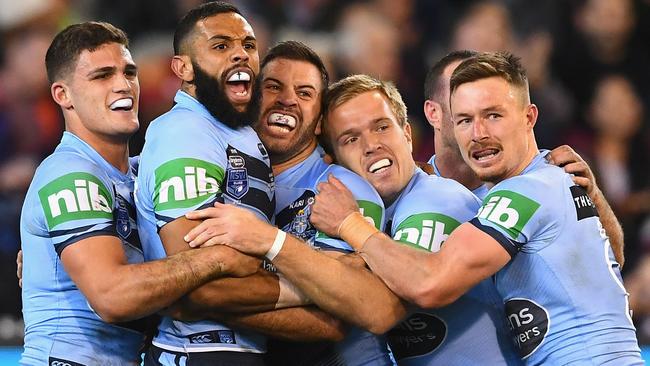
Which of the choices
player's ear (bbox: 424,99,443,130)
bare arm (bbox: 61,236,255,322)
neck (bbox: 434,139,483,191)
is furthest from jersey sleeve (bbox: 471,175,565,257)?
player's ear (bbox: 424,99,443,130)

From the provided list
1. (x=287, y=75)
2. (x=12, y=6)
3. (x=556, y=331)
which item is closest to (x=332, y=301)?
(x=556, y=331)

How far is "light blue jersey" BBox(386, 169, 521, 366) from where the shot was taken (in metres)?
5.10

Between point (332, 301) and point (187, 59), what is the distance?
1435 mm

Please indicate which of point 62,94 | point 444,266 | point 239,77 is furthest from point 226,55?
point 444,266

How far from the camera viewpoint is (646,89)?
34.4 feet

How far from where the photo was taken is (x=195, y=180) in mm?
4805

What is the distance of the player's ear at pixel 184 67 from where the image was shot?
5.32 metres

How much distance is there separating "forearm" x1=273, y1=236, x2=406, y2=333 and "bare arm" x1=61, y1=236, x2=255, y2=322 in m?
0.28

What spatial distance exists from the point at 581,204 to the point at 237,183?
1.60m

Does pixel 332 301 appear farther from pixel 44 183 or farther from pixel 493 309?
pixel 44 183

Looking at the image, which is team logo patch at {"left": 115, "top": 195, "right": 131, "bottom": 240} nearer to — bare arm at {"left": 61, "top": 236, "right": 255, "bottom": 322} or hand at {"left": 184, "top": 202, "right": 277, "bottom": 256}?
bare arm at {"left": 61, "top": 236, "right": 255, "bottom": 322}

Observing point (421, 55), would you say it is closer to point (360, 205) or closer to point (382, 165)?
point (382, 165)

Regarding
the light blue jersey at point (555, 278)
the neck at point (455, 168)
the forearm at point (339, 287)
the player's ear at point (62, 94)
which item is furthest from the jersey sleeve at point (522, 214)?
the player's ear at point (62, 94)

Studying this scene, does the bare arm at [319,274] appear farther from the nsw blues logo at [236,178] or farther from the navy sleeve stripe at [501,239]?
the navy sleeve stripe at [501,239]
